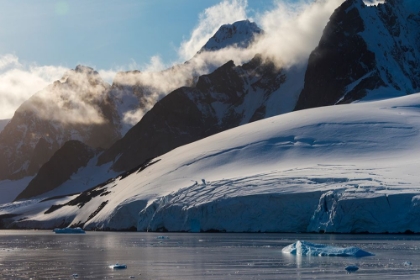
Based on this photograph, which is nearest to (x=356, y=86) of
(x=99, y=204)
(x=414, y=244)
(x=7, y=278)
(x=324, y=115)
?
(x=324, y=115)

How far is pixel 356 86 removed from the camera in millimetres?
174000

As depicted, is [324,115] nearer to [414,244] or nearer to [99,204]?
[99,204]

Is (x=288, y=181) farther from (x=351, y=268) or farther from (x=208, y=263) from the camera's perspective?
(x=351, y=268)

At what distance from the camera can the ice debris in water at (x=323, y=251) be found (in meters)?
42.9

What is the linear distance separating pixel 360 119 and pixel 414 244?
51598 mm

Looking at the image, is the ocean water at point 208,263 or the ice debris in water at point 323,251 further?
the ice debris in water at point 323,251

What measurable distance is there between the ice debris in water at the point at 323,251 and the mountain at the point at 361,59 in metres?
124

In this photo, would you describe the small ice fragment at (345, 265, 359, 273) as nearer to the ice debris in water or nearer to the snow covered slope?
the ice debris in water

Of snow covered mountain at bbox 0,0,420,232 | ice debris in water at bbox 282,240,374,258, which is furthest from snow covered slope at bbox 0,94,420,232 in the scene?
ice debris in water at bbox 282,240,374,258

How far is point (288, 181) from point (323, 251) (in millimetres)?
33952

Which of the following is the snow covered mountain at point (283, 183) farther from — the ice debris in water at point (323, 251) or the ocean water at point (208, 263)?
the ice debris in water at point (323, 251)

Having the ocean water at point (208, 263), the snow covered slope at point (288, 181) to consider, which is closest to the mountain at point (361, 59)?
the snow covered slope at point (288, 181)

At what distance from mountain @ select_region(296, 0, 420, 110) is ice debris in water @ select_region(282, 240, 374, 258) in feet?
406

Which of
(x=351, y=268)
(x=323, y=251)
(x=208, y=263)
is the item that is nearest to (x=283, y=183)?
(x=323, y=251)
